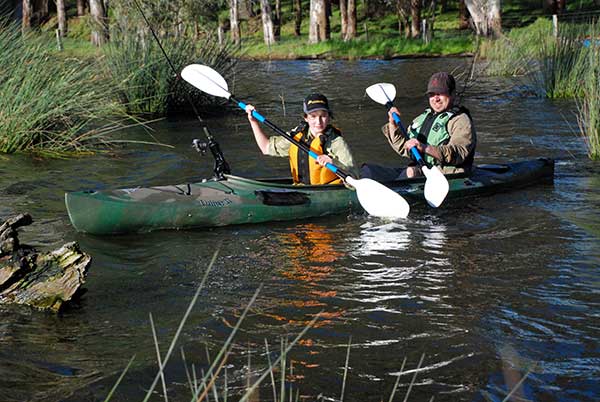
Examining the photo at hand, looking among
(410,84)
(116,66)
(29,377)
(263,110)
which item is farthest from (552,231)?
(410,84)

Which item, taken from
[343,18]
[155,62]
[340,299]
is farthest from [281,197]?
[343,18]

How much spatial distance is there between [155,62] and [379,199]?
511cm

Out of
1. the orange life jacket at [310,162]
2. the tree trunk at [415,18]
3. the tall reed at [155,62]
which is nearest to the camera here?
the orange life jacket at [310,162]

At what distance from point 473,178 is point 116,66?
206 inches

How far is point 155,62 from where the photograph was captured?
11.3m

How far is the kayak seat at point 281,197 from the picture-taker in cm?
707

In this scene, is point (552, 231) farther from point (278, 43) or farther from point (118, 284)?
point (278, 43)

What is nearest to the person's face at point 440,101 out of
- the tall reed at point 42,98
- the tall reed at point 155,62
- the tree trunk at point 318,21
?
the tall reed at point 42,98

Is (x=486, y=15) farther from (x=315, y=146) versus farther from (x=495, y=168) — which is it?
(x=315, y=146)

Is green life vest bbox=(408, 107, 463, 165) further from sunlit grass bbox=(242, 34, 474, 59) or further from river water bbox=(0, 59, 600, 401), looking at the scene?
sunlit grass bbox=(242, 34, 474, 59)

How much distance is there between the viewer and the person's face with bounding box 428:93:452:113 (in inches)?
304

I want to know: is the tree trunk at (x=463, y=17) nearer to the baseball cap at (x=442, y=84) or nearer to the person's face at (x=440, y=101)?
the person's face at (x=440, y=101)

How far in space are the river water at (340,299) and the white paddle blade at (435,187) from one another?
17 centimetres

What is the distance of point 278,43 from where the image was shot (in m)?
30.9
